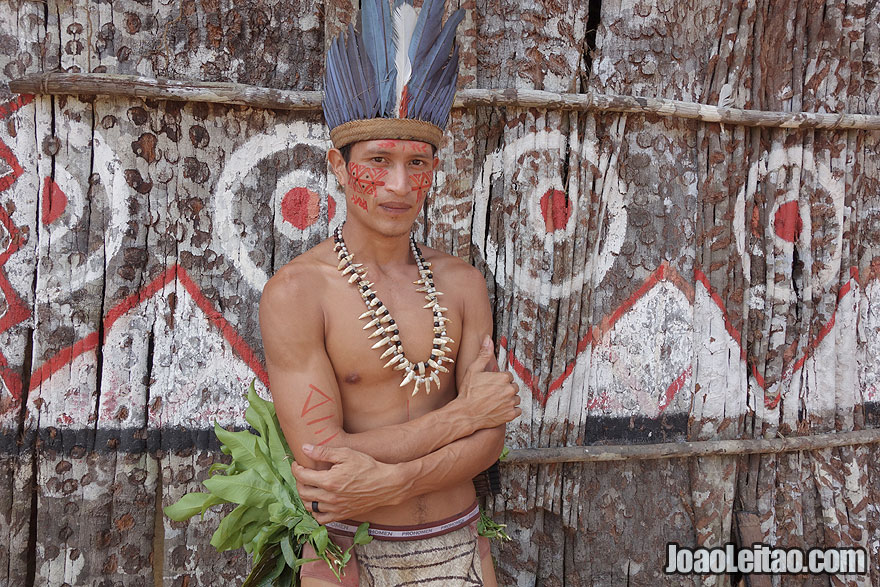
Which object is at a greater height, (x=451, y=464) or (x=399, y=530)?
(x=451, y=464)

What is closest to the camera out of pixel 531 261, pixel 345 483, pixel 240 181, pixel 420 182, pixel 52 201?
pixel 345 483

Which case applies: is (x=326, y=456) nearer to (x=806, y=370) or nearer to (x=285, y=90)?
(x=285, y=90)

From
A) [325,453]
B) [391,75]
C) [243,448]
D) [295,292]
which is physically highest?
[391,75]

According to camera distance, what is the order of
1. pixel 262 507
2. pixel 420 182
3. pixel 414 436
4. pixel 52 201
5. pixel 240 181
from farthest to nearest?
pixel 240 181
pixel 52 201
pixel 262 507
pixel 420 182
pixel 414 436

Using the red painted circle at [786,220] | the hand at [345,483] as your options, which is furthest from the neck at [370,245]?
the red painted circle at [786,220]

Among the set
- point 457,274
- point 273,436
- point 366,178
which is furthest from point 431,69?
point 273,436

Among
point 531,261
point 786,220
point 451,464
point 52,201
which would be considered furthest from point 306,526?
point 786,220

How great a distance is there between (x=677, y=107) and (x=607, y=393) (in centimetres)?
135

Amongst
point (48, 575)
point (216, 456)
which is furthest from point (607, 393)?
point (48, 575)

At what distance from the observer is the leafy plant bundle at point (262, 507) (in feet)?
6.33

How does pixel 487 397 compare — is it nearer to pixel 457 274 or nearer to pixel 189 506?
pixel 457 274

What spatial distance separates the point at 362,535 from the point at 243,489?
43 centimetres

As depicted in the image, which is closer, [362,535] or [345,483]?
[345,483]

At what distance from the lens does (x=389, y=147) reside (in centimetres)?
184
